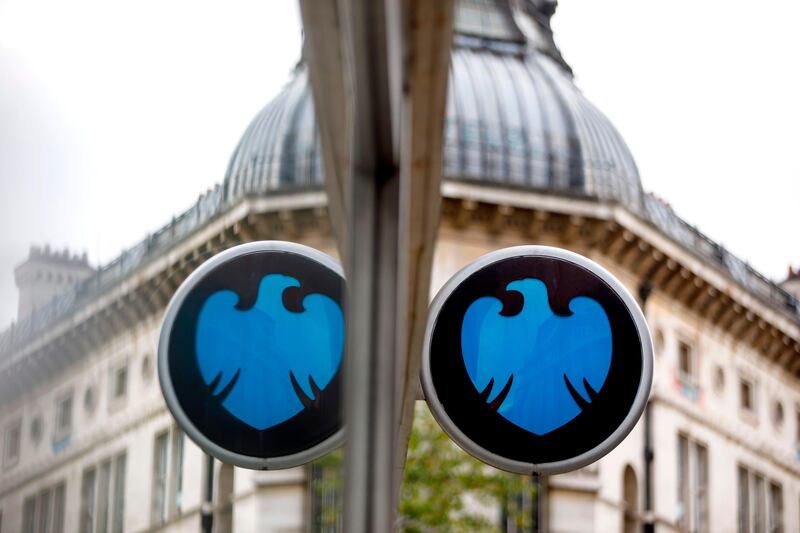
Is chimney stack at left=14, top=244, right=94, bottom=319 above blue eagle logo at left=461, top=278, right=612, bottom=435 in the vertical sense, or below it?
below

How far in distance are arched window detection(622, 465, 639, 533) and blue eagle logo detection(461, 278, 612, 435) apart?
103 feet

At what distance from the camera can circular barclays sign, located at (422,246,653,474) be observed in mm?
4789

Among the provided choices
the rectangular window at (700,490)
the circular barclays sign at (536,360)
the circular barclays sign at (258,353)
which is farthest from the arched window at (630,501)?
the circular barclays sign at (258,353)

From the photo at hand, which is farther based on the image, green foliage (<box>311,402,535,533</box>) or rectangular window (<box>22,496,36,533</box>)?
green foliage (<box>311,402,535,533</box>)

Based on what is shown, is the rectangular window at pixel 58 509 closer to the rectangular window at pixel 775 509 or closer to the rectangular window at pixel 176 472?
the rectangular window at pixel 176 472

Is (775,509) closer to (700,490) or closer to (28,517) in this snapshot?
(700,490)

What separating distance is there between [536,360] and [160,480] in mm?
866

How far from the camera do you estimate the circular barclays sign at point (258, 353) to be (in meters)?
3.88

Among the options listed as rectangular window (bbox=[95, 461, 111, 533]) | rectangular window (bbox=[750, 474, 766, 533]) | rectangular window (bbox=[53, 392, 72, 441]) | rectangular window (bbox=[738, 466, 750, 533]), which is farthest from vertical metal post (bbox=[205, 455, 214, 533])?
rectangular window (bbox=[750, 474, 766, 533])

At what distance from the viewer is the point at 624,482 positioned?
36312 millimetres

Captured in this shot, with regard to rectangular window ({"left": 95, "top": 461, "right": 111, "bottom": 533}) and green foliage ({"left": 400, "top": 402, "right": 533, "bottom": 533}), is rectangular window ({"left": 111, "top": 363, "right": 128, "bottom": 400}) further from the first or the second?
green foliage ({"left": 400, "top": 402, "right": 533, "bottom": 533})

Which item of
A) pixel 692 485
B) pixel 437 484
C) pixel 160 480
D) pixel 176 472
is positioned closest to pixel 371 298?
pixel 176 472

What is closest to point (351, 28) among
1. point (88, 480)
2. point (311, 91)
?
point (311, 91)

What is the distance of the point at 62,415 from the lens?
2.89 meters
